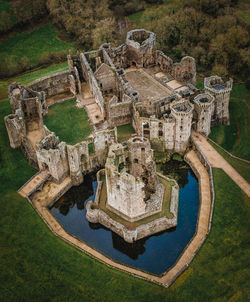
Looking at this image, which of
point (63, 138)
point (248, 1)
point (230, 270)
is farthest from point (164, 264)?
point (248, 1)

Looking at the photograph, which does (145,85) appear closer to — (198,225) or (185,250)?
(198,225)

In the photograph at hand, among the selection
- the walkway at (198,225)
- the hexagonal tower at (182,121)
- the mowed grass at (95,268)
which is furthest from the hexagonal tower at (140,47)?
the mowed grass at (95,268)

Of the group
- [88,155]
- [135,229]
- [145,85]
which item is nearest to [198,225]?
[135,229]

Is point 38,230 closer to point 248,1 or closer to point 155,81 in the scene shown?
point 155,81

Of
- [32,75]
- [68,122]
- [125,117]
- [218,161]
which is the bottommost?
[218,161]

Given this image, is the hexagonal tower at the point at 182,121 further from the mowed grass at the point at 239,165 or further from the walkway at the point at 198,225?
the mowed grass at the point at 239,165

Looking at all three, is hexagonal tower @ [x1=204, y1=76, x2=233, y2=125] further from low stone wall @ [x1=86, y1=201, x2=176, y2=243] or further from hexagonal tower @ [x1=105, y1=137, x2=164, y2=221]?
low stone wall @ [x1=86, y1=201, x2=176, y2=243]
